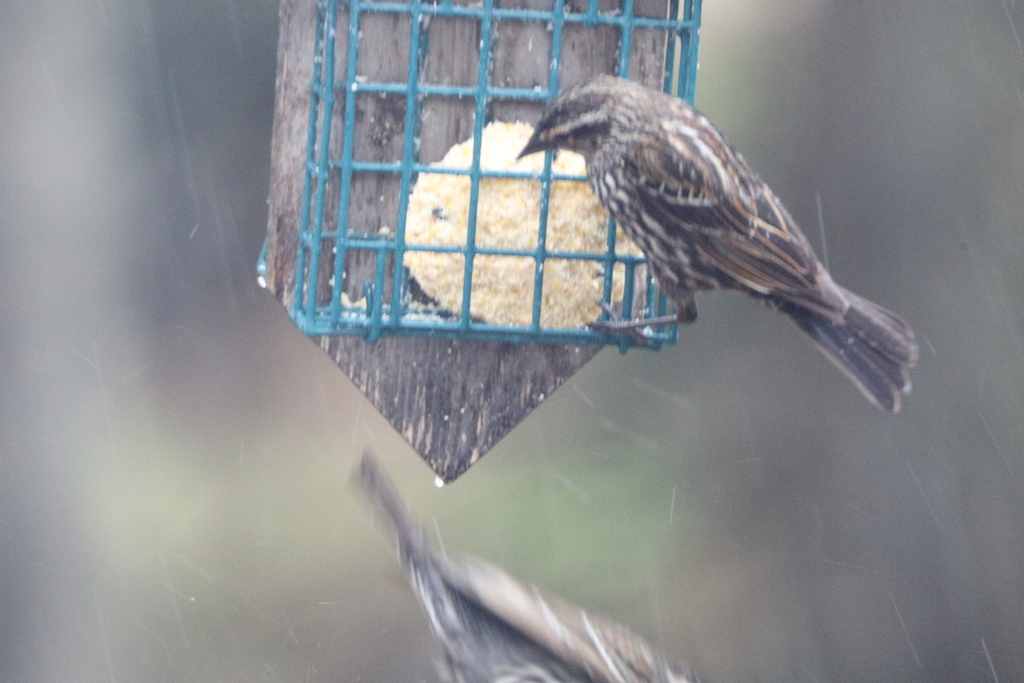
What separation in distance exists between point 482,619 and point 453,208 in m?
1.20

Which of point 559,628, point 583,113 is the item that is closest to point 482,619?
point 559,628

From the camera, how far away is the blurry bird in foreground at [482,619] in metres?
3.42

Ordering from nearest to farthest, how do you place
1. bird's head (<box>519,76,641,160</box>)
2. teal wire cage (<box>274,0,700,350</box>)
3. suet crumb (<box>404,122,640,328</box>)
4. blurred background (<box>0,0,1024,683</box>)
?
1. bird's head (<box>519,76,641,160</box>)
2. teal wire cage (<box>274,0,700,350</box>)
3. suet crumb (<box>404,122,640,328</box>)
4. blurred background (<box>0,0,1024,683</box>)

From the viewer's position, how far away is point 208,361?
6039 millimetres

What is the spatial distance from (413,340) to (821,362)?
11.1 feet

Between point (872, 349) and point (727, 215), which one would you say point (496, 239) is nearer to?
point (727, 215)

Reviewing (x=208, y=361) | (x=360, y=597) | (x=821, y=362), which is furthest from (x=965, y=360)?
(x=208, y=361)

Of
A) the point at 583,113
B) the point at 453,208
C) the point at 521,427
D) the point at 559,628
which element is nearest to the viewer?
the point at 583,113

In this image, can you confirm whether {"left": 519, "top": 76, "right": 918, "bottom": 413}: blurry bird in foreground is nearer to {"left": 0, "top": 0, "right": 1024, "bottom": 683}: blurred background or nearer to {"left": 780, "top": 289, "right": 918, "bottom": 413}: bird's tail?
{"left": 780, "top": 289, "right": 918, "bottom": 413}: bird's tail

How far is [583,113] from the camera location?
3.26 m

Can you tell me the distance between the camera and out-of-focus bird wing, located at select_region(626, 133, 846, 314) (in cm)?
338

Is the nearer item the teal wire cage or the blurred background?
the teal wire cage

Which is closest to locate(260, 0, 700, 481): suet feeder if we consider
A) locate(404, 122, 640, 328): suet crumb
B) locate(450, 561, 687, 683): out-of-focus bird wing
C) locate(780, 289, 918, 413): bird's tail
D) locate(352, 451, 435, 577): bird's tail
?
locate(404, 122, 640, 328): suet crumb

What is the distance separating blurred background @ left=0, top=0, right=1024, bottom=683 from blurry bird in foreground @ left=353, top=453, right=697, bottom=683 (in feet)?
7.33
